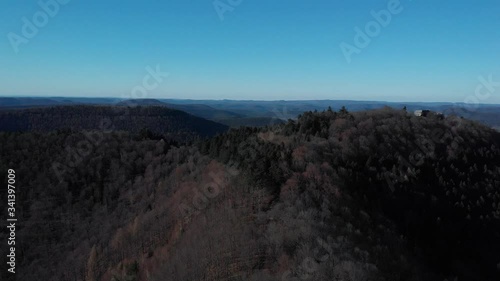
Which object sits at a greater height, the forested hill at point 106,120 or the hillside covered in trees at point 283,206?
the hillside covered in trees at point 283,206

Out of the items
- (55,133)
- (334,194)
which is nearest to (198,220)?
(334,194)

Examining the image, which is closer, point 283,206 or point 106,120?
point 283,206

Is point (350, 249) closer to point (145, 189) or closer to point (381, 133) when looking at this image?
point (381, 133)

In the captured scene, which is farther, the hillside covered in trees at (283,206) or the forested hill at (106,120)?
the forested hill at (106,120)

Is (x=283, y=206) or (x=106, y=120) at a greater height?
(x=283, y=206)
